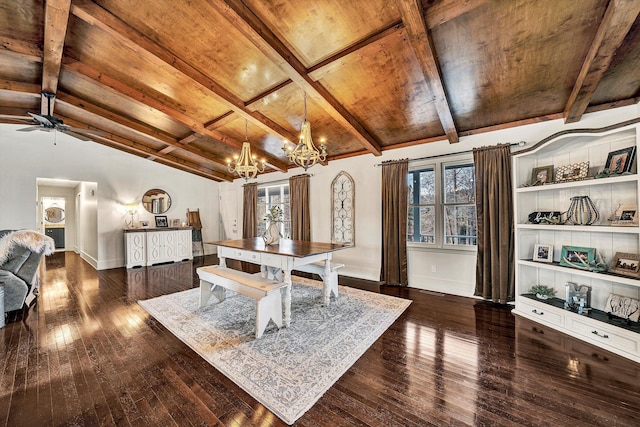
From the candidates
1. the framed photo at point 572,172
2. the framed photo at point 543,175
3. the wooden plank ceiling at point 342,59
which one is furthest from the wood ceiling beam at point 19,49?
the framed photo at point 572,172

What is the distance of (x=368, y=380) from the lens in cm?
193

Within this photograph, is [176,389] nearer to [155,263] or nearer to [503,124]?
[503,124]

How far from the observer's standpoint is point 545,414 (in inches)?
62.4

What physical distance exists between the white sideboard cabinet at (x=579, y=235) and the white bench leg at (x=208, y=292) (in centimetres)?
401

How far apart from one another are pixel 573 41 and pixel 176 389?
4.59 meters

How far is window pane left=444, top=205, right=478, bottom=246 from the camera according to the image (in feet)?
13.0

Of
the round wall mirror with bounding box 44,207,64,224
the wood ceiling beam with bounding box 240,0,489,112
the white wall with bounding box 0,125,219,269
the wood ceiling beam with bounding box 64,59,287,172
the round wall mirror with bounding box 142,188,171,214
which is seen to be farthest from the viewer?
the round wall mirror with bounding box 44,207,64,224

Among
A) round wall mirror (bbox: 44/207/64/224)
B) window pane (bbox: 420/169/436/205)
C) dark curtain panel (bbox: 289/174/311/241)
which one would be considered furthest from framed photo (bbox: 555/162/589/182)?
round wall mirror (bbox: 44/207/64/224)

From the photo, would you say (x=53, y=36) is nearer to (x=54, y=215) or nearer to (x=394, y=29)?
(x=394, y=29)

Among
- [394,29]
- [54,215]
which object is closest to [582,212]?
[394,29]

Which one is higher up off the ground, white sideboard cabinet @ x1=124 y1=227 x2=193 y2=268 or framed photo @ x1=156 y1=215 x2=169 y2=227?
framed photo @ x1=156 y1=215 x2=169 y2=227

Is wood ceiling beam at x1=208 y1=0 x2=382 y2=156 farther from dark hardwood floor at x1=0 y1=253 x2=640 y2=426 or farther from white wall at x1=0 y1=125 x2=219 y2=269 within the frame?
white wall at x1=0 y1=125 x2=219 y2=269

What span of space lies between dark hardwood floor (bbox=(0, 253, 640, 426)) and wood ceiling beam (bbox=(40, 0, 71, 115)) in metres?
3.26

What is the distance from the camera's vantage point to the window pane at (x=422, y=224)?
4.35m
